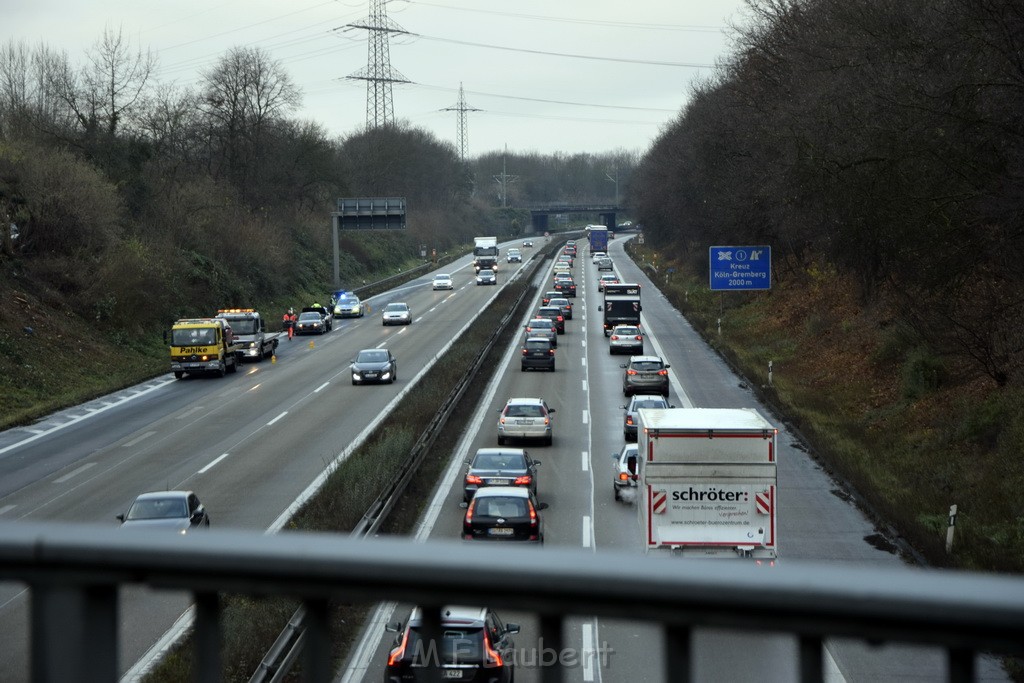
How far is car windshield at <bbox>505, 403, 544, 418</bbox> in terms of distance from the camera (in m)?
31.7

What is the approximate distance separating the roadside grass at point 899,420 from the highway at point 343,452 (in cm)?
94

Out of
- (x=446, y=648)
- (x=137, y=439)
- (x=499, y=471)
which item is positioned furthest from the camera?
(x=137, y=439)

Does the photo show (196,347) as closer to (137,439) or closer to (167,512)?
(137,439)

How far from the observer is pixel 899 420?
31578mm

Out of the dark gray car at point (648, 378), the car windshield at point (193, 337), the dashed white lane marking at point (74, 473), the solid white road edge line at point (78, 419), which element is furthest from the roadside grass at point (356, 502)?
the solid white road edge line at point (78, 419)

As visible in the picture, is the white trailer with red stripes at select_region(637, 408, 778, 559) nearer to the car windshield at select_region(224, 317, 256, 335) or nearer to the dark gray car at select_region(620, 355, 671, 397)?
the dark gray car at select_region(620, 355, 671, 397)

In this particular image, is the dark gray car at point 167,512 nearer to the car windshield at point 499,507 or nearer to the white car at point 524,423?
the car windshield at point 499,507

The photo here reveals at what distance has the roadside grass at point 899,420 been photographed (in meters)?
20.6

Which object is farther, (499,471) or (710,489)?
(499,471)

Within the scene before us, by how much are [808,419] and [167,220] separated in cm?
4513

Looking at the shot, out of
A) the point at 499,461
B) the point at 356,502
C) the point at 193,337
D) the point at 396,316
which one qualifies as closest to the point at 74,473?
the point at 356,502

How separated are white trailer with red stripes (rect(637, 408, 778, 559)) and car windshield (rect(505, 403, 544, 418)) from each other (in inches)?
535

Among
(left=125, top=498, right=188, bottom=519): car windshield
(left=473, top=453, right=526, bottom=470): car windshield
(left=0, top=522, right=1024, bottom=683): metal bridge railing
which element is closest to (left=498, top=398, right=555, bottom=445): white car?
(left=473, top=453, right=526, bottom=470): car windshield

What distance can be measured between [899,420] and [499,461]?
42.7ft
